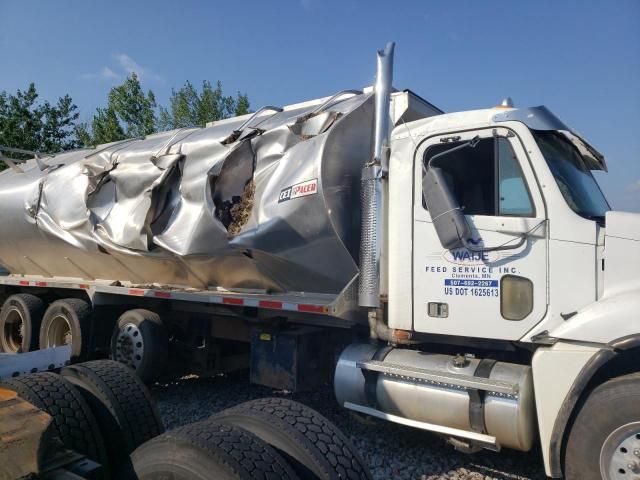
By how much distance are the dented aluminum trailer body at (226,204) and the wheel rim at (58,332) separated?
76 centimetres

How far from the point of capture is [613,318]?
3.46 m

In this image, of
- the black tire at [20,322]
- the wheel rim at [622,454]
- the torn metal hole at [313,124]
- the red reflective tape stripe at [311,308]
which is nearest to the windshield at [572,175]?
the wheel rim at [622,454]

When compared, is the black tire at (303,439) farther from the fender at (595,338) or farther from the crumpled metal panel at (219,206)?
the crumpled metal panel at (219,206)

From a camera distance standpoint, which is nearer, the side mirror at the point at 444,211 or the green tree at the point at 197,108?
the side mirror at the point at 444,211

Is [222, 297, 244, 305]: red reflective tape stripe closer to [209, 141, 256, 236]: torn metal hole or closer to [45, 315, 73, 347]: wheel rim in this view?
[209, 141, 256, 236]: torn metal hole

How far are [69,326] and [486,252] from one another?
20.3 ft

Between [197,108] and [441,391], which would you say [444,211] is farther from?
[197,108]

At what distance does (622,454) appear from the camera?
326 cm

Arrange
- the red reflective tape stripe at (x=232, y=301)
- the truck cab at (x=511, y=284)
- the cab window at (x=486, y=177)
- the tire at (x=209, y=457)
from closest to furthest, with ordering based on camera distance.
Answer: the tire at (x=209, y=457) < the truck cab at (x=511, y=284) < the cab window at (x=486, y=177) < the red reflective tape stripe at (x=232, y=301)

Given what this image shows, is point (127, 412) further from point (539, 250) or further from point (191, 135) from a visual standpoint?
point (191, 135)

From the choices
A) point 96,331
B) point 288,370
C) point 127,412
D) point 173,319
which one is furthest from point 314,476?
point 96,331

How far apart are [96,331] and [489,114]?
569 centimetres

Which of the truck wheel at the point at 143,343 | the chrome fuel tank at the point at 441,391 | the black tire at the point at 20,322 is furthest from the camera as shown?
the black tire at the point at 20,322

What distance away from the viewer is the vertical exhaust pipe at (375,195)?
4621 millimetres
